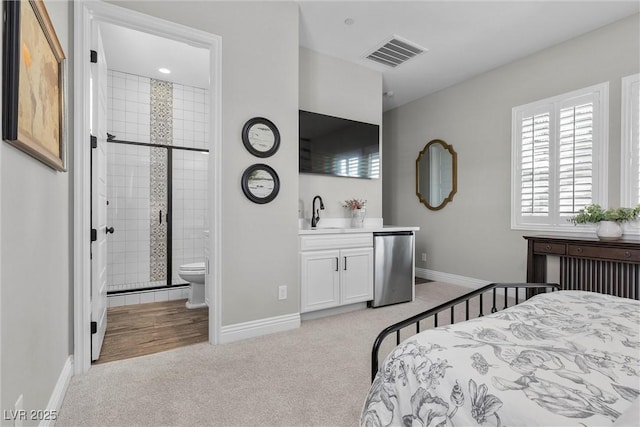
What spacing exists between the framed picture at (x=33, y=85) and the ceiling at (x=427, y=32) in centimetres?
173

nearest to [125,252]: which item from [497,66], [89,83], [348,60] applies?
[89,83]

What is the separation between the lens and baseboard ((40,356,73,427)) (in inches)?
60.3

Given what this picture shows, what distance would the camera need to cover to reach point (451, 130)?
4.67m

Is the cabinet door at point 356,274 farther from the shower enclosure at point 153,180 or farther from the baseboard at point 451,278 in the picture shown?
the shower enclosure at point 153,180

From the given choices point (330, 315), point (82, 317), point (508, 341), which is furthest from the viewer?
point (330, 315)

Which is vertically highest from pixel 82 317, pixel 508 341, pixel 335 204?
pixel 335 204

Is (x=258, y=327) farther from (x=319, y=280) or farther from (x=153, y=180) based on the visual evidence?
(x=153, y=180)

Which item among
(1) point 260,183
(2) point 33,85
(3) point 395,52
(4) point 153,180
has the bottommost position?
(1) point 260,183

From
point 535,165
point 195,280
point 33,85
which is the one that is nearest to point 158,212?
point 195,280

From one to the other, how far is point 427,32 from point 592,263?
9.18 ft

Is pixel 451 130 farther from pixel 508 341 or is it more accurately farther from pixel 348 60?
pixel 508 341

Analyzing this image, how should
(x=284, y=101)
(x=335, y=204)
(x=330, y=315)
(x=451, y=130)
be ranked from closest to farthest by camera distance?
(x=284, y=101), (x=330, y=315), (x=335, y=204), (x=451, y=130)

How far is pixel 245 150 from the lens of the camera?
266cm

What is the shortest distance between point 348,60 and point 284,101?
4.84 ft
